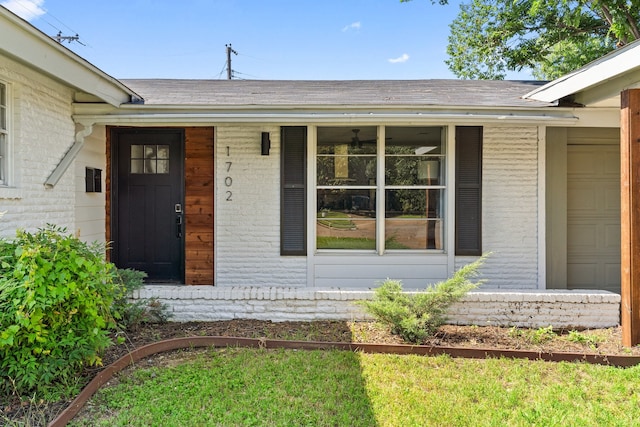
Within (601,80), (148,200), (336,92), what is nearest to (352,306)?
(336,92)

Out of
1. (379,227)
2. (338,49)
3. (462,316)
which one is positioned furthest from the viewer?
(338,49)

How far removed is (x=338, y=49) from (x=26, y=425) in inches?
813

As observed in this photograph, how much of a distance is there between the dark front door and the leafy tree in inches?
353

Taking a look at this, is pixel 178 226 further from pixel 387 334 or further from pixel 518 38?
pixel 518 38

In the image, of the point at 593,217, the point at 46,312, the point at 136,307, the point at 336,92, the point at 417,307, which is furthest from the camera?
the point at 336,92

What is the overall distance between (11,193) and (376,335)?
385cm

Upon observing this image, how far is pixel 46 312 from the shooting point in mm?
2896

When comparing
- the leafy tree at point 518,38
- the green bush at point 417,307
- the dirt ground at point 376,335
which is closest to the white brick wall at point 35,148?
the dirt ground at point 376,335

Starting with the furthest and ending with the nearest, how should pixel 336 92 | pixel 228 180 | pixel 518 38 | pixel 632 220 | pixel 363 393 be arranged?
1. pixel 518 38
2. pixel 336 92
3. pixel 228 180
4. pixel 632 220
5. pixel 363 393

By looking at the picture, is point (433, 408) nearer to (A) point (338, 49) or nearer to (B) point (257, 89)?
(B) point (257, 89)

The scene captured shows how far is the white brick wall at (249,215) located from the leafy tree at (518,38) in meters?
8.37

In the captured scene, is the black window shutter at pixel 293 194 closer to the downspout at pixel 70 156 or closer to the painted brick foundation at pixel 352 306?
the painted brick foundation at pixel 352 306

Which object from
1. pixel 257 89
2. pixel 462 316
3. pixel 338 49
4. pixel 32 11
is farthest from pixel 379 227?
pixel 338 49

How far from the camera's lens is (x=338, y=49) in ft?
68.5
